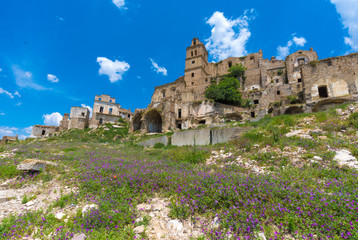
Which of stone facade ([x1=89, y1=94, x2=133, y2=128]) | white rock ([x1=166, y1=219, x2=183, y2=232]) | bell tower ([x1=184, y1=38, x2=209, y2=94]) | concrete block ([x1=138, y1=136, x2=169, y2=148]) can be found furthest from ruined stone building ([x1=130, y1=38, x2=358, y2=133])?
white rock ([x1=166, y1=219, x2=183, y2=232])

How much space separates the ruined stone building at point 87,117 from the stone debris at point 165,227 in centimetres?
3732

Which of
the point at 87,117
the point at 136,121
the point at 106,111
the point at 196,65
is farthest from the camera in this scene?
the point at 196,65

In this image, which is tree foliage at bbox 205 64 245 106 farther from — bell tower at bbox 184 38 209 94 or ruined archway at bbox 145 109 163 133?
ruined archway at bbox 145 109 163 133

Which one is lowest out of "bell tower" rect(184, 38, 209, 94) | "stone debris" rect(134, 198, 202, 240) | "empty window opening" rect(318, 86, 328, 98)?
"stone debris" rect(134, 198, 202, 240)

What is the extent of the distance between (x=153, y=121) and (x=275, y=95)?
20919mm

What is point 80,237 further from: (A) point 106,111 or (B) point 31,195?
(A) point 106,111

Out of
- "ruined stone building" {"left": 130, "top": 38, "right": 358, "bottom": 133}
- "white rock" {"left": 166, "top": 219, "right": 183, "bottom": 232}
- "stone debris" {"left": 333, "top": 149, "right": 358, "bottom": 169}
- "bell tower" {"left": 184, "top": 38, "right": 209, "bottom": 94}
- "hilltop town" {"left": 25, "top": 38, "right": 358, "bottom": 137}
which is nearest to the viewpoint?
"white rock" {"left": 166, "top": 219, "right": 183, "bottom": 232}

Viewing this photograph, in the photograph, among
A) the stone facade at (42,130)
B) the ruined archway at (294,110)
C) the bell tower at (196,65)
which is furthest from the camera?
the bell tower at (196,65)

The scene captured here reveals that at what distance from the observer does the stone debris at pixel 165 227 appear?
3186 millimetres

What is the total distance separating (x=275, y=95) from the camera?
27.5 metres

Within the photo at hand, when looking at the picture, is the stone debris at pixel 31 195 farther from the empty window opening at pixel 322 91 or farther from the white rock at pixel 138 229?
the empty window opening at pixel 322 91

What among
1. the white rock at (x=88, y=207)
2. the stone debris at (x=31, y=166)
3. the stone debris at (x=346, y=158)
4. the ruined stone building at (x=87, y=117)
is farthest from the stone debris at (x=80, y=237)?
the ruined stone building at (x=87, y=117)

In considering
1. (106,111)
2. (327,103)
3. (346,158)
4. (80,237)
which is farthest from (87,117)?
(327,103)

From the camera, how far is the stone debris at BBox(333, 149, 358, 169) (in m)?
5.34
